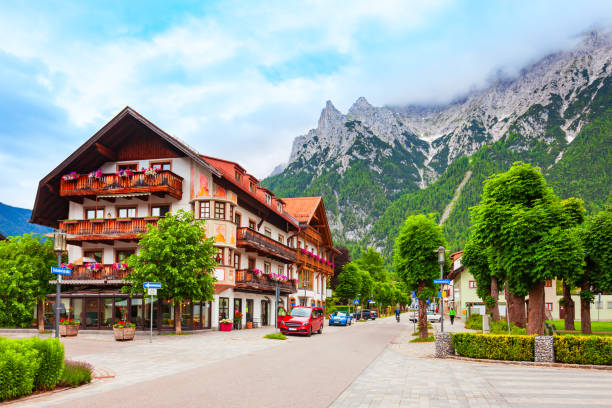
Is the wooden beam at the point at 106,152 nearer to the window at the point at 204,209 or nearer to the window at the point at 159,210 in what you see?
the window at the point at 159,210

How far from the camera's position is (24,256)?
3472cm

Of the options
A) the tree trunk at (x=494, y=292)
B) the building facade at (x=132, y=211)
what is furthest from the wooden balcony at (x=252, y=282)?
the tree trunk at (x=494, y=292)

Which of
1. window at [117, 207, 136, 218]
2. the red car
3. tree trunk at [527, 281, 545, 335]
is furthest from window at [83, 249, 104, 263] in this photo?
tree trunk at [527, 281, 545, 335]

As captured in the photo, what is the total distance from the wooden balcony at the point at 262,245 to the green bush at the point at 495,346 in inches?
864

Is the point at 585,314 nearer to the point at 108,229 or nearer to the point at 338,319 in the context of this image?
the point at 338,319

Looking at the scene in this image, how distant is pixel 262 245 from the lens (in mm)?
42094

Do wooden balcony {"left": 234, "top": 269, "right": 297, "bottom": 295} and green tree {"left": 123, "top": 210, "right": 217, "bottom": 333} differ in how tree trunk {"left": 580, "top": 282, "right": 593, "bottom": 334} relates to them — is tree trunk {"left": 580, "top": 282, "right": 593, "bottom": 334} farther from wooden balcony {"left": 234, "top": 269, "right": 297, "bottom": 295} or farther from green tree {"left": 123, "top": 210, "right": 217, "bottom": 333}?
green tree {"left": 123, "top": 210, "right": 217, "bottom": 333}

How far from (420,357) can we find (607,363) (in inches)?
246

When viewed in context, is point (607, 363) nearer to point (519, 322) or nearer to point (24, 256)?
point (519, 322)

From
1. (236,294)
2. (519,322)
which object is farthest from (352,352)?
(236,294)

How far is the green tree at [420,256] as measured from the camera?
3045cm

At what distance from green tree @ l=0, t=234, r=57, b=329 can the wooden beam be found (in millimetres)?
7510

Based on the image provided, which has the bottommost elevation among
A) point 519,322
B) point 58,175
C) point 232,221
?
point 519,322

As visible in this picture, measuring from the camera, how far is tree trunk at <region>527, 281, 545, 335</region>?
843 inches
